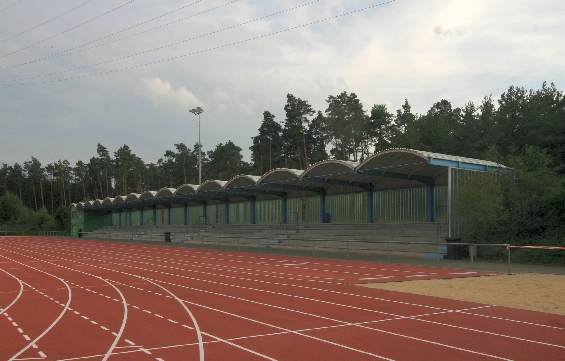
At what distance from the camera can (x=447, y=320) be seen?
10969 millimetres

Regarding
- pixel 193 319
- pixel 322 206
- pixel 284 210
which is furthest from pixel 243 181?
pixel 193 319

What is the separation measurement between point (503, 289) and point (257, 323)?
329 inches

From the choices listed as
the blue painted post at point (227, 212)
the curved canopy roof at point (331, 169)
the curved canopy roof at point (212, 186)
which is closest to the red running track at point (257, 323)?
the curved canopy roof at point (331, 169)

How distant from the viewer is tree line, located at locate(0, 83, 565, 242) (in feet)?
145

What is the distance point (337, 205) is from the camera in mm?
43906

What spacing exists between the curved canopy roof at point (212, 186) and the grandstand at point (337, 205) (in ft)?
0.41

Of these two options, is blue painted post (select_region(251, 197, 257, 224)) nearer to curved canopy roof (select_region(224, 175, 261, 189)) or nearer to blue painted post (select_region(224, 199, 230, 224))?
blue painted post (select_region(224, 199, 230, 224))

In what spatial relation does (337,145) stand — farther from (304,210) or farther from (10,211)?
(10,211)

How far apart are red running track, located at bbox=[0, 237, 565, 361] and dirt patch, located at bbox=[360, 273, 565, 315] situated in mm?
884

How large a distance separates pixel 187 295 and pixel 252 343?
6859 millimetres

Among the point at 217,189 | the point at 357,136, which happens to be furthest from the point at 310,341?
the point at 357,136

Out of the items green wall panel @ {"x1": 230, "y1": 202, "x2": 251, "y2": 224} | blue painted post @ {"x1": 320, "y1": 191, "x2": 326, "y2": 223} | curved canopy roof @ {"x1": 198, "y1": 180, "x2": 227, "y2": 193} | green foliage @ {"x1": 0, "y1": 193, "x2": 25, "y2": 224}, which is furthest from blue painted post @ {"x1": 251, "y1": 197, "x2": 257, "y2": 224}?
green foliage @ {"x1": 0, "y1": 193, "x2": 25, "y2": 224}

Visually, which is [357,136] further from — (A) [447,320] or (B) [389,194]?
(A) [447,320]

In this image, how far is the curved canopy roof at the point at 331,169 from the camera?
35259 millimetres
